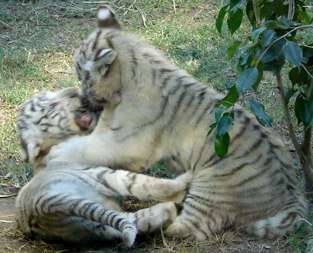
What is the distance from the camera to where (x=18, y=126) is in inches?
238

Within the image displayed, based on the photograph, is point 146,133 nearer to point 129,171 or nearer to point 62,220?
point 129,171

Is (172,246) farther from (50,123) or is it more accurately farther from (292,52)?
(50,123)

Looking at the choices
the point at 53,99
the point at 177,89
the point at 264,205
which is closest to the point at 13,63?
the point at 53,99

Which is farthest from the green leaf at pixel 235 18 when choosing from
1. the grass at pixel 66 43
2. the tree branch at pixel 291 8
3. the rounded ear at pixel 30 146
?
the rounded ear at pixel 30 146

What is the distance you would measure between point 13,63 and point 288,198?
3.79 meters

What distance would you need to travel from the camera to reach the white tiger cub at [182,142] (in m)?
4.92

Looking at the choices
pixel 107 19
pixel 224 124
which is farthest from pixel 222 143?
pixel 107 19

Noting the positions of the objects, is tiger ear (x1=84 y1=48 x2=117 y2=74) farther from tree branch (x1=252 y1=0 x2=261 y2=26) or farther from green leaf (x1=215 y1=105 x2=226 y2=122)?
green leaf (x1=215 y1=105 x2=226 y2=122)

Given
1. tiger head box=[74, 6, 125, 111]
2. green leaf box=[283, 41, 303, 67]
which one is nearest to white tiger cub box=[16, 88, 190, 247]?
tiger head box=[74, 6, 125, 111]

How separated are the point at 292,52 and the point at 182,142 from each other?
1376 mm

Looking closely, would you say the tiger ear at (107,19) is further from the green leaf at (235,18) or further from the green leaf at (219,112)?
the green leaf at (219,112)

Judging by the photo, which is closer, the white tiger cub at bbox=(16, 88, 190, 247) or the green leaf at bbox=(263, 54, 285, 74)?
the green leaf at bbox=(263, 54, 285, 74)

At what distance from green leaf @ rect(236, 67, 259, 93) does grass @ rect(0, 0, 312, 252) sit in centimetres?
199

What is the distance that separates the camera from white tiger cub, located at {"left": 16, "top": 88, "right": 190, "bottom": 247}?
15.6ft
